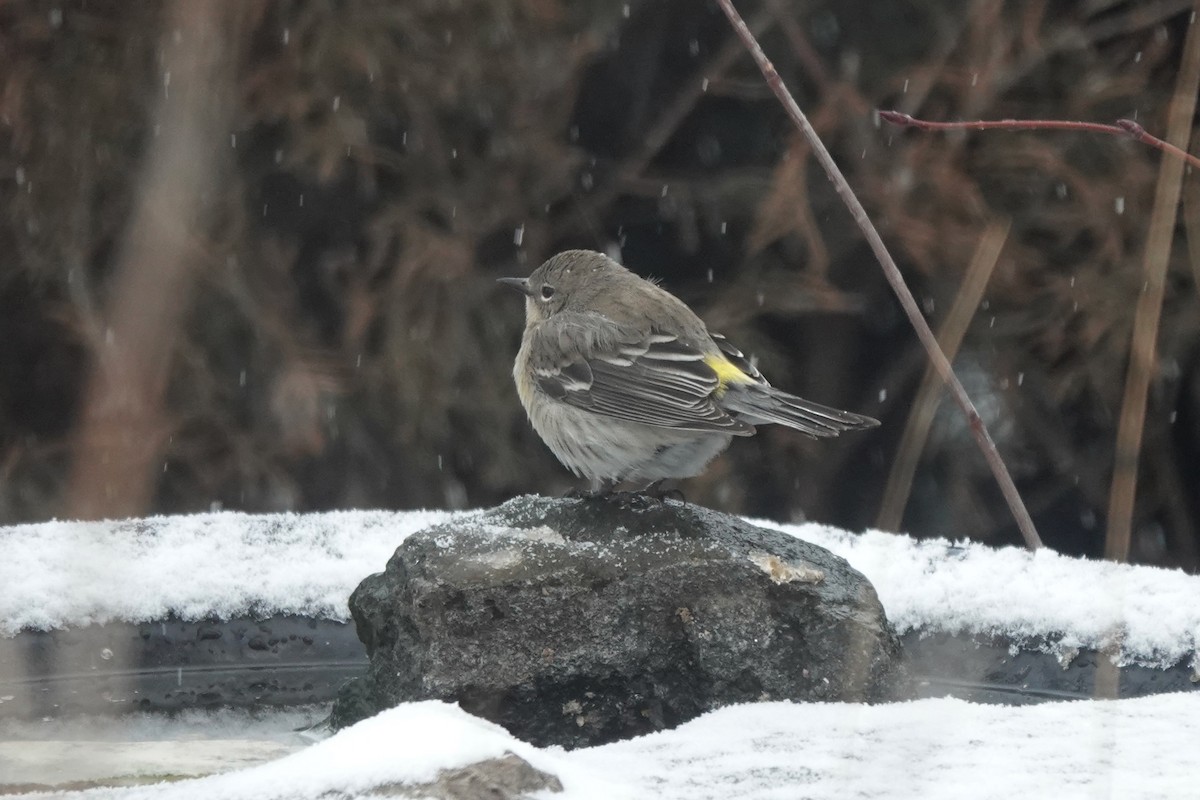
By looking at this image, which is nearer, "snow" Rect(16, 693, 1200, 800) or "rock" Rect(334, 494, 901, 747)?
"snow" Rect(16, 693, 1200, 800)

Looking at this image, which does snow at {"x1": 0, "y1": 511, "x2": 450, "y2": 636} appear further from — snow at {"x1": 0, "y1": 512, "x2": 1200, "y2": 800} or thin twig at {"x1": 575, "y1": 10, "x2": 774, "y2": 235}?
thin twig at {"x1": 575, "y1": 10, "x2": 774, "y2": 235}

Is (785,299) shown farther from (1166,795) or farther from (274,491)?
(1166,795)

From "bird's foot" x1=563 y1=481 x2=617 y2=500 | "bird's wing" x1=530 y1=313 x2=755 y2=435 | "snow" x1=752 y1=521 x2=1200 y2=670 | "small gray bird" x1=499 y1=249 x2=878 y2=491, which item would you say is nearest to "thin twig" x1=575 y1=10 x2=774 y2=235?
"small gray bird" x1=499 y1=249 x2=878 y2=491

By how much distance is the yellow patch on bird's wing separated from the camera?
12.1ft

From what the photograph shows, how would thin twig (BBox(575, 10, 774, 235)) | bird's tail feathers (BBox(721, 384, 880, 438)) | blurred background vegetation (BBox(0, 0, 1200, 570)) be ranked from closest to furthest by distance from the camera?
bird's tail feathers (BBox(721, 384, 880, 438)) < blurred background vegetation (BBox(0, 0, 1200, 570)) < thin twig (BBox(575, 10, 774, 235))

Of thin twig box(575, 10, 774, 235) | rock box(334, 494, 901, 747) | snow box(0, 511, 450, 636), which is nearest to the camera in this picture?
rock box(334, 494, 901, 747)

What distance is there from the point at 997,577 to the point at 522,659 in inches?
43.5

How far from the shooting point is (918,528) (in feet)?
21.7

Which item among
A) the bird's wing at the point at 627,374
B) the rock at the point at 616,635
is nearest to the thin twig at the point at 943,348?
the rock at the point at 616,635

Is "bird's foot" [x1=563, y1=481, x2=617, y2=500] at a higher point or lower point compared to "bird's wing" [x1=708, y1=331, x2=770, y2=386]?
lower

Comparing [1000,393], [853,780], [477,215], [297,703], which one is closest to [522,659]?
[297,703]

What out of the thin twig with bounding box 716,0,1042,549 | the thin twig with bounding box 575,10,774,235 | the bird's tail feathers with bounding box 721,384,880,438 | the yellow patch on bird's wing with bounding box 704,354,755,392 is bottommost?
the bird's tail feathers with bounding box 721,384,880,438

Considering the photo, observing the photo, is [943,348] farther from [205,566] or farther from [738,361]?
[205,566]

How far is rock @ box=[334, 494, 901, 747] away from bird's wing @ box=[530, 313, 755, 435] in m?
0.61
